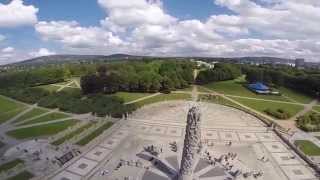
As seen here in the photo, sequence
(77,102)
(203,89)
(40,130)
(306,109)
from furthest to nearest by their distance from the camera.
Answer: (203,89)
(306,109)
(77,102)
(40,130)

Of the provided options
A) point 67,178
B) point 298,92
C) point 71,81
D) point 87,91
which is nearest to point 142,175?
point 67,178

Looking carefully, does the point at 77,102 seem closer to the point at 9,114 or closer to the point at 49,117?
the point at 49,117

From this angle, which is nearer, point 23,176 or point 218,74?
point 23,176

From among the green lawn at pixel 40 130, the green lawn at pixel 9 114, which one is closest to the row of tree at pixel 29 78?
the green lawn at pixel 9 114

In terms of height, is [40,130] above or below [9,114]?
below

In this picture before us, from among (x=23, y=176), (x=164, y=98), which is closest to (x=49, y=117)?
(x=23, y=176)

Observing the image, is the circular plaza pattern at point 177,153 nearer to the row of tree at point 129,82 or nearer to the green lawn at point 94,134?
the green lawn at point 94,134

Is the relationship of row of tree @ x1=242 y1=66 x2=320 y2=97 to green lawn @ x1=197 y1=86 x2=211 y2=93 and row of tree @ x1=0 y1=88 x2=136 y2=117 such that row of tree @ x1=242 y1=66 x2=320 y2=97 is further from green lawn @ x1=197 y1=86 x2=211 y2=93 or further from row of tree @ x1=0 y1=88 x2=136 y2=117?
row of tree @ x1=0 y1=88 x2=136 y2=117
